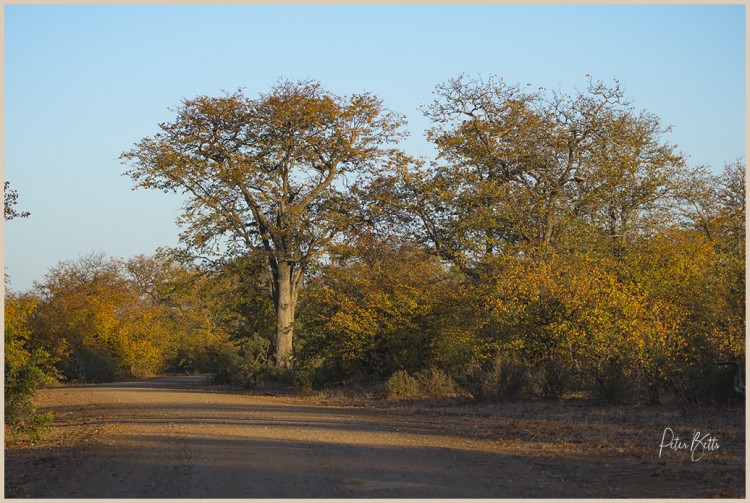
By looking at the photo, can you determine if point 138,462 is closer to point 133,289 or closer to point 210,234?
point 210,234

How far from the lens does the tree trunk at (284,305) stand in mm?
34250

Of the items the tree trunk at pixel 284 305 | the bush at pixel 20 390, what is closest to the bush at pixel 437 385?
the tree trunk at pixel 284 305

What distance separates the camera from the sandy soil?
370 inches

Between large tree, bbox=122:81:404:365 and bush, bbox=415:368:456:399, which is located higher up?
large tree, bbox=122:81:404:365

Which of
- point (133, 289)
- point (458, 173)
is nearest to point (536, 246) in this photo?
point (458, 173)

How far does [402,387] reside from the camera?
25.3 metres

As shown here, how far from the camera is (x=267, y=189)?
111ft

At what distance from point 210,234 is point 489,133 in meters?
12.0

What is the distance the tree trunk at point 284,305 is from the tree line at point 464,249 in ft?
0.21
